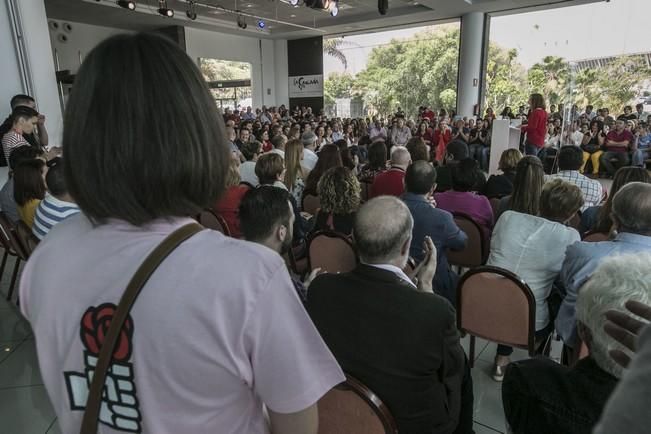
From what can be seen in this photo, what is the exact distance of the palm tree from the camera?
637 inches

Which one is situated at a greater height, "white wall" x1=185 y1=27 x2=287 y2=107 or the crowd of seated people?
"white wall" x1=185 y1=27 x2=287 y2=107

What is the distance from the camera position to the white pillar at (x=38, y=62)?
5590 millimetres

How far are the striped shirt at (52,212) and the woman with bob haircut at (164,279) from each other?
2.19 metres

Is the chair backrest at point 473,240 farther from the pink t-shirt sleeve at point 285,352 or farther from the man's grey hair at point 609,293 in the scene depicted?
the pink t-shirt sleeve at point 285,352

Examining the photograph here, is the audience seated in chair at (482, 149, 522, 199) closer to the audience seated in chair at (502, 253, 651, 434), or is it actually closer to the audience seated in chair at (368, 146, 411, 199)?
the audience seated in chair at (368, 146, 411, 199)

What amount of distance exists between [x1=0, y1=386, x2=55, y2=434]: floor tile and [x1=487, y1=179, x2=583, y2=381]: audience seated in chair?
8.09ft

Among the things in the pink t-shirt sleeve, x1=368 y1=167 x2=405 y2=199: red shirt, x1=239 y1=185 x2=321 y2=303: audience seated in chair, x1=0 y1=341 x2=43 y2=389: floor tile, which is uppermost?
the pink t-shirt sleeve

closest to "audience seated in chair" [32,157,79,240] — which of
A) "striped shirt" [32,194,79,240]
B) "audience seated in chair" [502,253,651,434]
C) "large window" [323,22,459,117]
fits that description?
"striped shirt" [32,194,79,240]

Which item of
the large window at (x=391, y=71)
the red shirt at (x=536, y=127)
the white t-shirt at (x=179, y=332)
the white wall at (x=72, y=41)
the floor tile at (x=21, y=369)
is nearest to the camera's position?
the white t-shirt at (x=179, y=332)

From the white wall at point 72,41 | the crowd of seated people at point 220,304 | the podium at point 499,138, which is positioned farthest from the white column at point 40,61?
the podium at point 499,138

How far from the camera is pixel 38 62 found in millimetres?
5812

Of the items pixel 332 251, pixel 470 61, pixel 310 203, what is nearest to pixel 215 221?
pixel 310 203

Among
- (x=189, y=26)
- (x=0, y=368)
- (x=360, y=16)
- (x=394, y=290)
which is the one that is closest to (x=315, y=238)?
(x=394, y=290)

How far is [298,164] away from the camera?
15.4 ft
